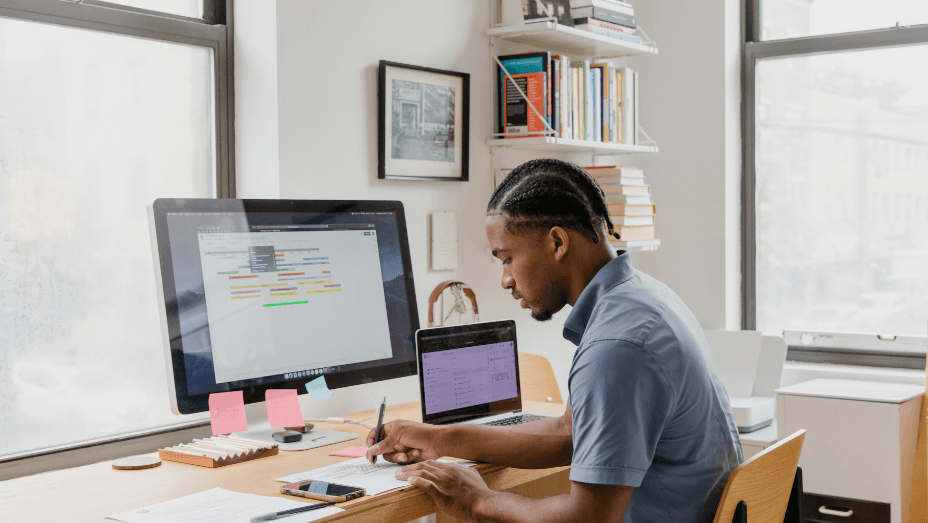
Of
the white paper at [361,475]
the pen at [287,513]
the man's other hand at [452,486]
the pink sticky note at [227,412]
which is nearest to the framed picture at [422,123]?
the pink sticky note at [227,412]

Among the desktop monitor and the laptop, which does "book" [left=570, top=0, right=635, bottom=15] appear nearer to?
the desktop monitor

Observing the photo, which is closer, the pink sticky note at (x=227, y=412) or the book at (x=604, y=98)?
the pink sticky note at (x=227, y=412)

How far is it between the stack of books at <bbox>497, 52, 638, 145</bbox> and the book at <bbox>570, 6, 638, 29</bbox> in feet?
0.49

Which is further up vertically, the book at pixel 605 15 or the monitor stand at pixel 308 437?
the book at pixel 605 15

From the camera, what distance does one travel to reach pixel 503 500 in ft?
4.49

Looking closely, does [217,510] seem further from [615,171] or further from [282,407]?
[615,171]

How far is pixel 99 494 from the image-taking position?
145 centimetres

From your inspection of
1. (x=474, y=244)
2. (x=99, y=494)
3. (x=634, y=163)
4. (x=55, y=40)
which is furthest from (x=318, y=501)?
(x=634, y=163)

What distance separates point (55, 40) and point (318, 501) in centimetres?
128

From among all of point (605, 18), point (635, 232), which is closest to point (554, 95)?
point (605, 18)

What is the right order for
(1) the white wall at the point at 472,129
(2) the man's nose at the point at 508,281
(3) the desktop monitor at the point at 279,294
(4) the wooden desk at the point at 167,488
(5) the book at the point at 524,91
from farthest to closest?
(5) the book at the point at 524,91 < (1) the white wall at the point at 472,129 < (3) the desktop monitor at the point at 279,294 < (2) the man's nose at the point at 508,281 < (4) the wooden desk at the point at 167,488

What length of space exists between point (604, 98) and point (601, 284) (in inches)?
68.4

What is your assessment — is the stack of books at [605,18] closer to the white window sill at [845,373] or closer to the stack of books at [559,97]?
the stack of books at [559,97]

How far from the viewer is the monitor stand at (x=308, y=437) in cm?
177
